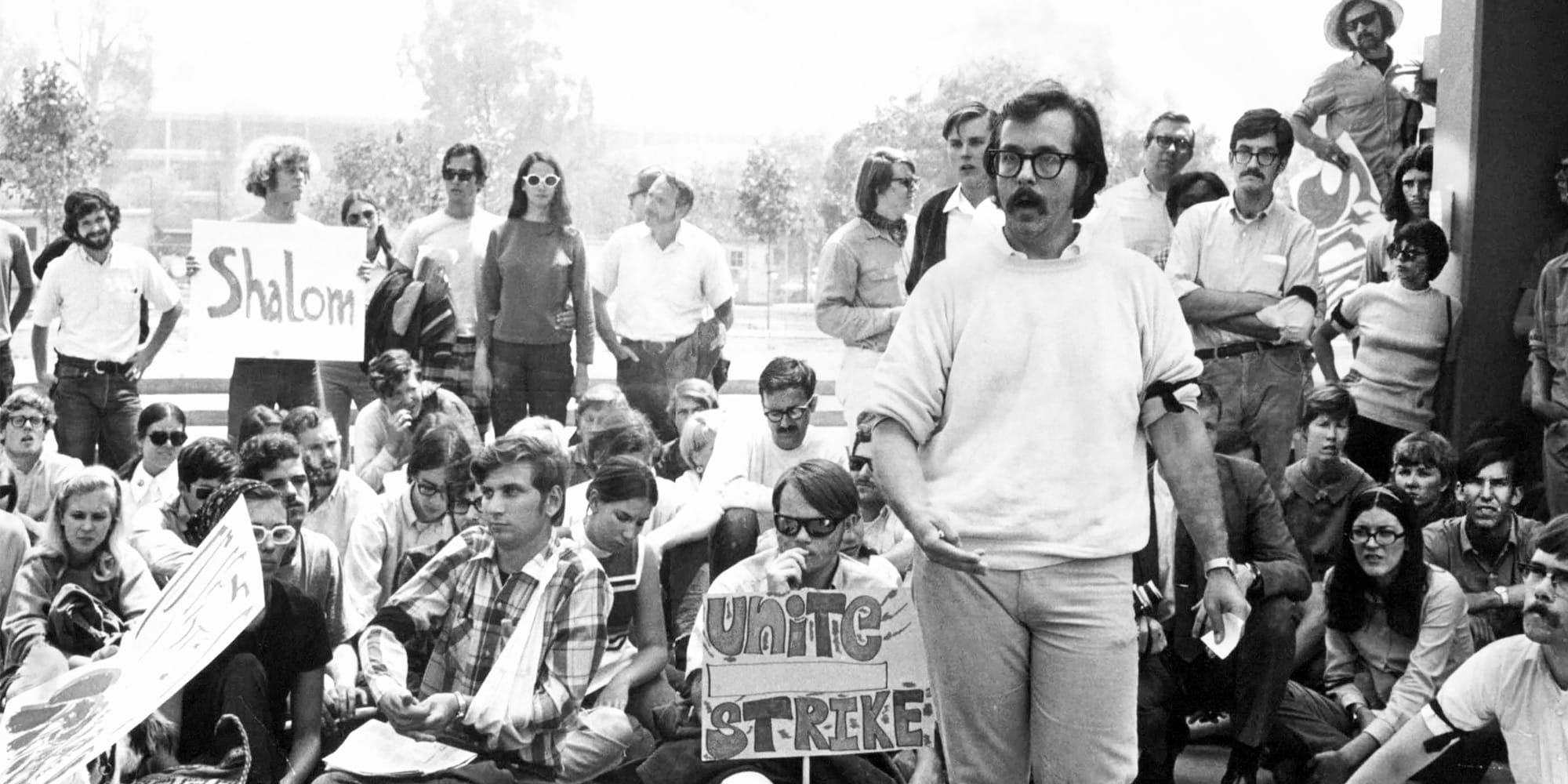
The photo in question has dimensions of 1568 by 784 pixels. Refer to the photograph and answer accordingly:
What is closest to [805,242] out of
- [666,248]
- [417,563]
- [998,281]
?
[666,248]

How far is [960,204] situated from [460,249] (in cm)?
296

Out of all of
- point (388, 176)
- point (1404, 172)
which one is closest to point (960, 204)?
point (1404, 172)

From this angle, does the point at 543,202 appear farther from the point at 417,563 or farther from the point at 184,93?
the point at 184,93

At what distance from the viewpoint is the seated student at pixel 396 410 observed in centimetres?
759

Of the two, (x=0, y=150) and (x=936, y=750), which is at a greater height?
(x=0, y=150)

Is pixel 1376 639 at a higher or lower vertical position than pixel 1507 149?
lower

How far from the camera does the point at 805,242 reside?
67.5 ft

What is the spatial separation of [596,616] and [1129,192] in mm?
3639

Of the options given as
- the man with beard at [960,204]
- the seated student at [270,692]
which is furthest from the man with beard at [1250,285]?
the seated student at [270,692]

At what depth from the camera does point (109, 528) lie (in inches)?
216

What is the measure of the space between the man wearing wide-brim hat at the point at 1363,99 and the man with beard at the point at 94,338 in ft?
17.8

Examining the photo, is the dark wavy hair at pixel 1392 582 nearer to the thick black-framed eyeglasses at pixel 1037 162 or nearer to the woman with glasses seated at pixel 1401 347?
the woman with glasses seated at pixel 1401 347

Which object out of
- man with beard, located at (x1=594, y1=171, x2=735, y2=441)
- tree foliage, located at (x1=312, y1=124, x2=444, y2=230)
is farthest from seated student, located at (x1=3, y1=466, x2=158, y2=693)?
tree foliage, located at (x1=312, y1=124, x2=444, y2=230)

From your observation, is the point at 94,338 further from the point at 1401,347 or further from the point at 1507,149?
the point at 1507,149
